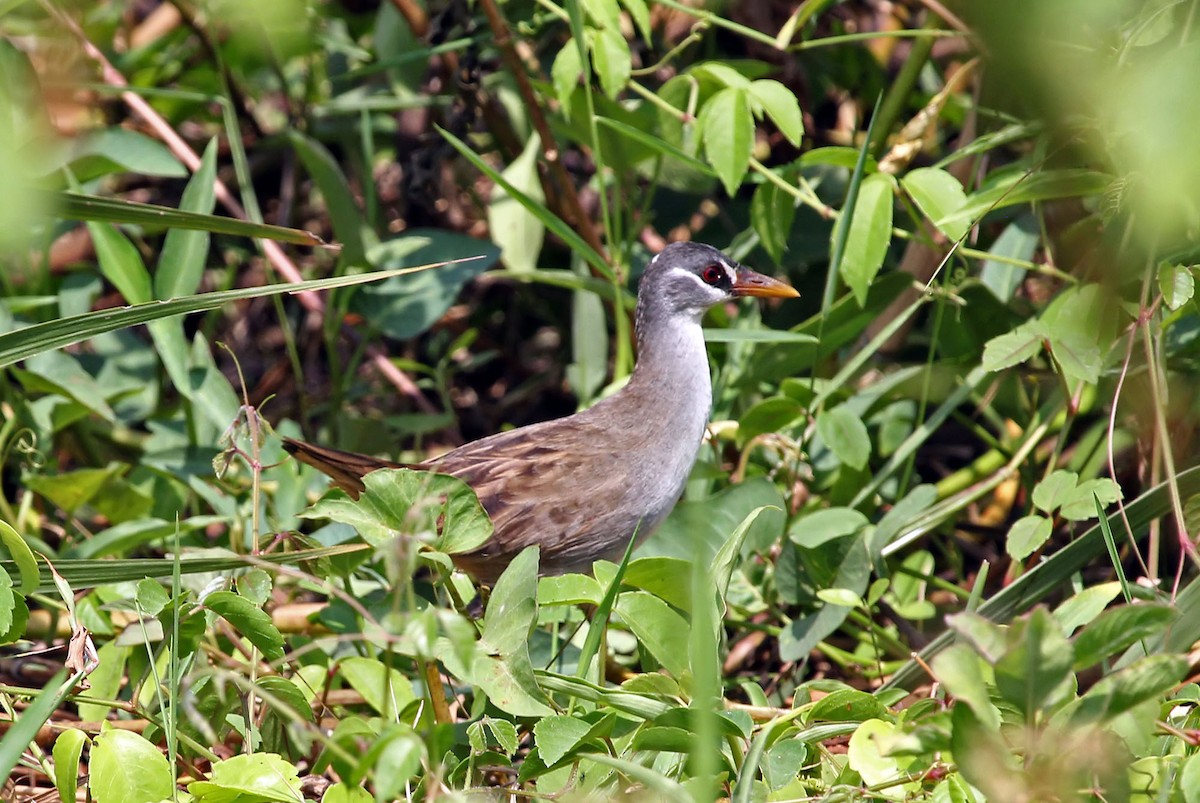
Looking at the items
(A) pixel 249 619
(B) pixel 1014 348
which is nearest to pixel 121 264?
(A) pixel 249 619

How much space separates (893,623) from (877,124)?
1.38 meters

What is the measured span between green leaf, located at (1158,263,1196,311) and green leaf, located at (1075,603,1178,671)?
84cm

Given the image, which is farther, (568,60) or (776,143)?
(776,143)

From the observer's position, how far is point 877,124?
3.42 meters

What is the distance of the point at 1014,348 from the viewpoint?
2.44 m

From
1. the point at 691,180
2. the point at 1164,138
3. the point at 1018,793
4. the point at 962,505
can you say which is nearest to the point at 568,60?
the point at 691,180

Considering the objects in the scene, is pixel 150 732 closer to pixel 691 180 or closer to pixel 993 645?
pixel 993 645

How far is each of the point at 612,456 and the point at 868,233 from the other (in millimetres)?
762

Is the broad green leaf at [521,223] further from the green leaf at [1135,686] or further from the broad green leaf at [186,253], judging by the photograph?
the green leaf at [1135,686]

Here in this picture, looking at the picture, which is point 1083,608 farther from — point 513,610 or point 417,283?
point 417,283

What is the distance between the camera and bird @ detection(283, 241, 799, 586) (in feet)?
8.96

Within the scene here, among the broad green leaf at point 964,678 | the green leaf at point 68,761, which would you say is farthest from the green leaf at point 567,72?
the broad green leaf at point 964,678

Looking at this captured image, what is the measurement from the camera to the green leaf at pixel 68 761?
1.90 metres

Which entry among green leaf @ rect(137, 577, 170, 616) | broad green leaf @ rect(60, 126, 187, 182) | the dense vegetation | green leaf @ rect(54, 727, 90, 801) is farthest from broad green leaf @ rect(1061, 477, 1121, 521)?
broad green leaf @ rect(60, 126, 187, 182)
